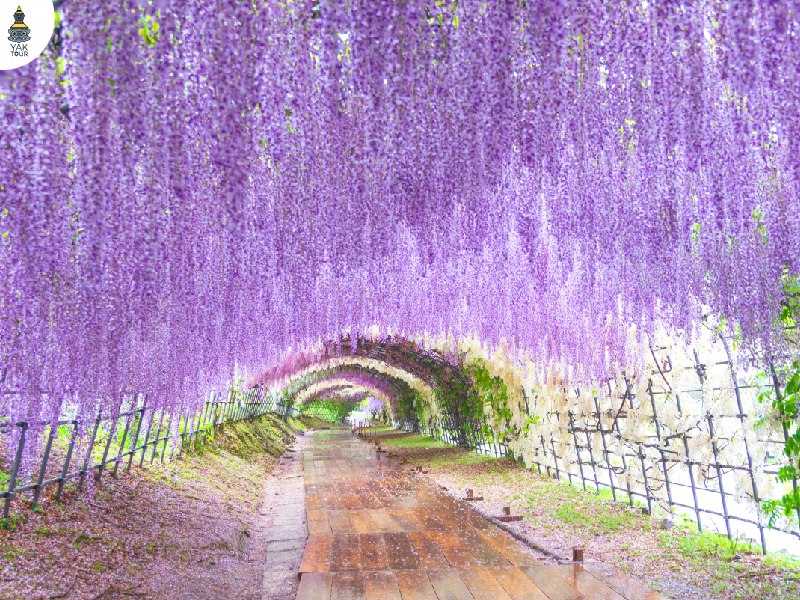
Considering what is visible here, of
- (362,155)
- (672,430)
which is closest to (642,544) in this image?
(672,430)

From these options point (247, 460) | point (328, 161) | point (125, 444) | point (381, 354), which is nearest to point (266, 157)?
point (328, 161)

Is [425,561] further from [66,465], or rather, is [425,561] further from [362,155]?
[362,155]

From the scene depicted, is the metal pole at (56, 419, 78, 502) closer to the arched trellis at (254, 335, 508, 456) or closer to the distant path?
the distant path

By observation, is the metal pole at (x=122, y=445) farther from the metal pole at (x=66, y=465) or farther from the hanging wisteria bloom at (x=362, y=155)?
the hanging wisteria bloom at (x=362, y=155)

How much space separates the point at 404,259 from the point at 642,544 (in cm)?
376

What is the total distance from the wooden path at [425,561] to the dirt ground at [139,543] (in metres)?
0.72

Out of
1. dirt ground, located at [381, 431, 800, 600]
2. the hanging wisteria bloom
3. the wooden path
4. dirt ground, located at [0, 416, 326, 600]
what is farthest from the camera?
dirt ground, located at [381, 431, 800, 600]

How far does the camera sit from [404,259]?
732 centimetres

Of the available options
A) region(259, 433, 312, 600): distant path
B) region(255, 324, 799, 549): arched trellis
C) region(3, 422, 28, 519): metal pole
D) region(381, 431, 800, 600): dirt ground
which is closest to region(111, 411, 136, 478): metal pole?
region(259, 433, 312, 600): distant path

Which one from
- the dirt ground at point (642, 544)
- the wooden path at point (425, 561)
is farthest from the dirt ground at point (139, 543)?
the dirt ground at point (642, 544)

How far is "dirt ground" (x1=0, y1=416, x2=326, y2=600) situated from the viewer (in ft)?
15.0

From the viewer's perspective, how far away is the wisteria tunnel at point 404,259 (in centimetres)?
257

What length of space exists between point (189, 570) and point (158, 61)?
183 inches

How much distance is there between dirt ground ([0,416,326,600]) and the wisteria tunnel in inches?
1.6
